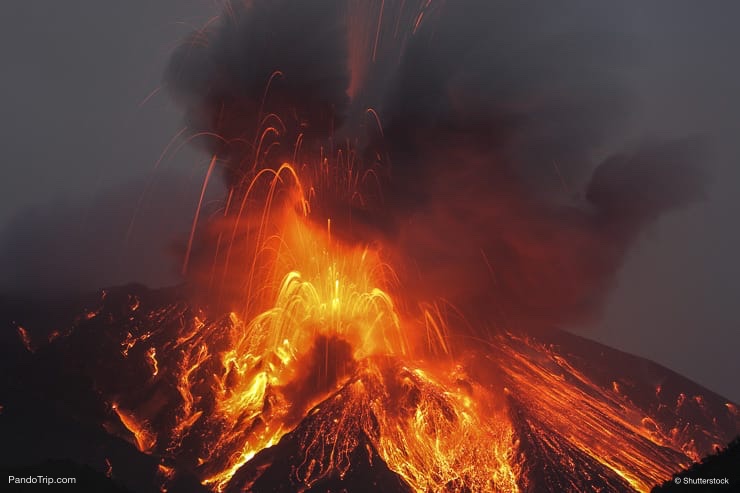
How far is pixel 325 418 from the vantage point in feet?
176

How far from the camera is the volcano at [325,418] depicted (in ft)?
158

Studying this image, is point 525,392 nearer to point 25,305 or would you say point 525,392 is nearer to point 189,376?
point 189,376

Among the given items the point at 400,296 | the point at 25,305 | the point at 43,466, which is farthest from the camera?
the point at 25,305

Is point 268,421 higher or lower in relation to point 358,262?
lower

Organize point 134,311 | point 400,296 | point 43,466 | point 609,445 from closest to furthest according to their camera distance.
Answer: point 43,466 < point 609,445 < point 400,296 < point 134,311

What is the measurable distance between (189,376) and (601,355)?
73.7 meters

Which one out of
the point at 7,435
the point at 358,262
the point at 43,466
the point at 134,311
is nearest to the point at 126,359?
the point at 134,311

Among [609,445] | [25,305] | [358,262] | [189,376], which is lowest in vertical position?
[25,305]

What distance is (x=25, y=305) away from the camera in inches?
3952

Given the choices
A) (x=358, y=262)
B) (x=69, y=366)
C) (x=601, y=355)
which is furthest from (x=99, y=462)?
(x=601, y=355)

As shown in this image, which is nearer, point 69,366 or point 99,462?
point 99,462

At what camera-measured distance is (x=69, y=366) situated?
3046 inches

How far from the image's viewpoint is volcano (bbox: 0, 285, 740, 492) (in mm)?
48094

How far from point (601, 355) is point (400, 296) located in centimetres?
5253
